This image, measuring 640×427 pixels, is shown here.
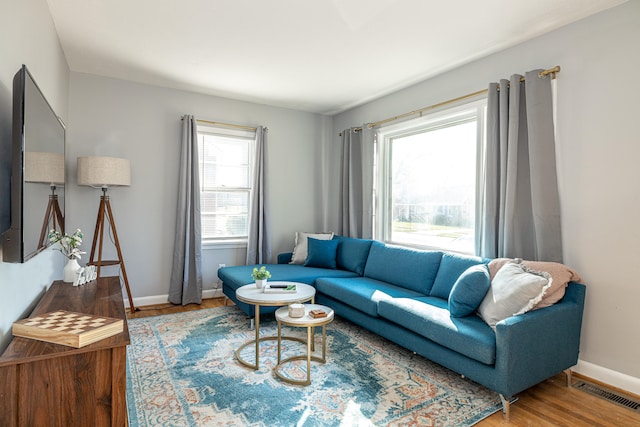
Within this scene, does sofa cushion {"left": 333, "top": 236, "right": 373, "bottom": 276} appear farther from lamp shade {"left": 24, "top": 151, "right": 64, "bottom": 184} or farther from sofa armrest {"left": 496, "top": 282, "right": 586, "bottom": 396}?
lamp shade {"left": 24, "top": 151, "right": 64, "bottom": 184}

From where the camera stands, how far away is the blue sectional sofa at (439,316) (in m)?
2.13

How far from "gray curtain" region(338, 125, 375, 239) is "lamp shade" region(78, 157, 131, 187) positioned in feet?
9.04

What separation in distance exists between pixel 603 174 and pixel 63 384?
335 cm

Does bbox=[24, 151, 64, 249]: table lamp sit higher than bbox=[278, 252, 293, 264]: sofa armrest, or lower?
higher

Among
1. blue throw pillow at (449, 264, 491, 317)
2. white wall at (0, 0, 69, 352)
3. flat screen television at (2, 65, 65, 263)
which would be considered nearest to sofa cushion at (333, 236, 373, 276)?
blue throw pillow at (449, 264, 491, 317)

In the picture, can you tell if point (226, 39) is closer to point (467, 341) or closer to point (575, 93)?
point (575, 93)

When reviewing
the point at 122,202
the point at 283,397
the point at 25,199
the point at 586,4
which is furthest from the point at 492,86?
the point at 122,202

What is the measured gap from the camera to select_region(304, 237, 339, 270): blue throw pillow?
435 centimetres

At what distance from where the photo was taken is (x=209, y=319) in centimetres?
373

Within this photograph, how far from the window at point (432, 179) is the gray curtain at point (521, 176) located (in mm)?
283

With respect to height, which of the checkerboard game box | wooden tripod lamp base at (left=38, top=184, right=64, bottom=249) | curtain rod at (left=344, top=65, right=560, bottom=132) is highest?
curtain rod at (left=344, top=65, right=560, bottom=132)

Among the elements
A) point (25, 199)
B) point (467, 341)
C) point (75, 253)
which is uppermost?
point (25, 199)

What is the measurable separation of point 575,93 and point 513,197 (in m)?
0.87

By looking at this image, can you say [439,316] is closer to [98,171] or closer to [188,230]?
[188,230]
